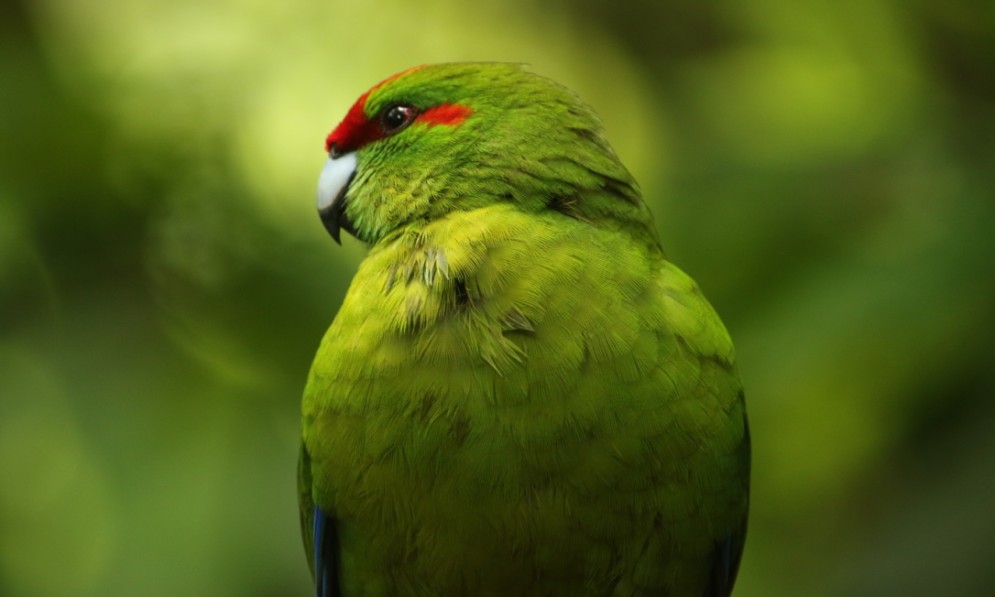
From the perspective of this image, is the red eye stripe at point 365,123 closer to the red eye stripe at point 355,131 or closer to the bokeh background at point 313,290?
the red eye stripe at point 355,131

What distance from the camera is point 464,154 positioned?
2199 millimetres

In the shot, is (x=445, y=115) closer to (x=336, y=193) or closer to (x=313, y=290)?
(x=336, y=193)

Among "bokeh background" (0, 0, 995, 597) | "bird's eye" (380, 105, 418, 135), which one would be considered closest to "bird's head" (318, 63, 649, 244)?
"bird's eye" (380, 105, 418, 135)

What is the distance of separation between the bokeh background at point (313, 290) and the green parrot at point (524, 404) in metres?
0.78

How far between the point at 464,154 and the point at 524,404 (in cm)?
58

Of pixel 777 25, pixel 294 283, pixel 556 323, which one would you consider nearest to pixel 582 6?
pixel 777 25

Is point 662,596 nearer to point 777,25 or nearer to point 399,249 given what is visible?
point 399,249

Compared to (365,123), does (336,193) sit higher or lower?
lower

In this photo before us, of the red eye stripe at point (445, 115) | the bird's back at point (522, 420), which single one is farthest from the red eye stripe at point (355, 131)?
the bird's back at point (522, 420)

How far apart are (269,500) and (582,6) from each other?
220cm

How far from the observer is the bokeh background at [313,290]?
2793 mm

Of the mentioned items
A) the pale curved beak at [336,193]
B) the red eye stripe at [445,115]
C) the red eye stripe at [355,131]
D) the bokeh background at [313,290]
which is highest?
the red eye stripe at [445,115]

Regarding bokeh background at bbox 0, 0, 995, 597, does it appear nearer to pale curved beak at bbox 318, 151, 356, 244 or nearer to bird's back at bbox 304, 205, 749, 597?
pale curved beak at bbox 318, 151, 356, 244

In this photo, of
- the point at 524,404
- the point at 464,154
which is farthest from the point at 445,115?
the point at 524,404
